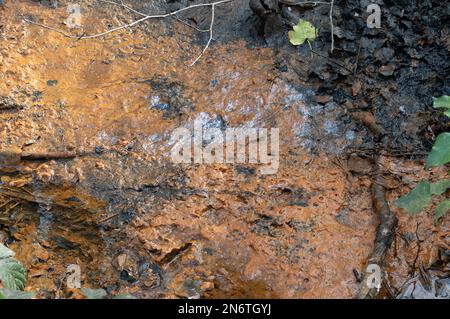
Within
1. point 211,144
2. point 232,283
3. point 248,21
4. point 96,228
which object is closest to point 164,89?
point 211,144

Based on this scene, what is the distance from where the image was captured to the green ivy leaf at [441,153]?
8.52ft

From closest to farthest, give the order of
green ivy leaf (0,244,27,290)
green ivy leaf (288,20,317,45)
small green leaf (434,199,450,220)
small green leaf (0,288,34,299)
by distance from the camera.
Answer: small green leaf (0,288,34,299), green ivy leaf (0,244,27,290), small green leaf (434,199,450,220), green ivy leaf (288,20,317,45)

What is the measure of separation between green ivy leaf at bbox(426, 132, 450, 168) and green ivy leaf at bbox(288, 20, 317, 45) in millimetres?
1731

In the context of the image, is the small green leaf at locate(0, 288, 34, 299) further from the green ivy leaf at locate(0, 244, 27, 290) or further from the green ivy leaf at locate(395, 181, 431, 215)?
the green ivy leaf at locate(395, 181, 431, 215)

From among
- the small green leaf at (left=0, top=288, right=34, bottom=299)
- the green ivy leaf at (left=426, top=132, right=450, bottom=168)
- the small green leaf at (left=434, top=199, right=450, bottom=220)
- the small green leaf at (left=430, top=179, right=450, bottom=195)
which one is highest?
the green ivy leaf at (left=426, top=132, right=450, bottom=168)

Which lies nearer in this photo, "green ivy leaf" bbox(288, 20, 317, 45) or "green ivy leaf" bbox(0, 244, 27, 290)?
"green ivy leaf" bbox(0, 244, 27, 290)

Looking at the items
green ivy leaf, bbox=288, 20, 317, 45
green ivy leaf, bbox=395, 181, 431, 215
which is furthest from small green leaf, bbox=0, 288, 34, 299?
green ivy leaf, bbox=288, 20, 317, 45

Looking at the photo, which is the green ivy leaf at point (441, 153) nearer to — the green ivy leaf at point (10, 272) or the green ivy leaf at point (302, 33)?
the green ivy leaf at point (302, 33)

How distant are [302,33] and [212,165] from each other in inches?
54.8

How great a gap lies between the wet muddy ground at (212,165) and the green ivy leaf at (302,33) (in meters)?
0.13

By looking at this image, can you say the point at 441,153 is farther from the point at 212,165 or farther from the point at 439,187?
the point at 212,165

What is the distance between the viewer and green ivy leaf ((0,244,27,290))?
2793 mm

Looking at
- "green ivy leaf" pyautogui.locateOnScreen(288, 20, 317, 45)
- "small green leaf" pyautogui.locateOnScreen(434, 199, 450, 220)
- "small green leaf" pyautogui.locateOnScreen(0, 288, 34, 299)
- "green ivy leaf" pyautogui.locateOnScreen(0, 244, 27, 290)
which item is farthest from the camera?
"green ivy leaf" pyautogui.locateOnScreen(288, 20, 317, 45)

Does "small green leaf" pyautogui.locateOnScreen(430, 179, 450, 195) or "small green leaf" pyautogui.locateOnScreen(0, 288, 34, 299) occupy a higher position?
"small green leaf" pyautogui.locateOnScreen(430, 179, 450, 195)
